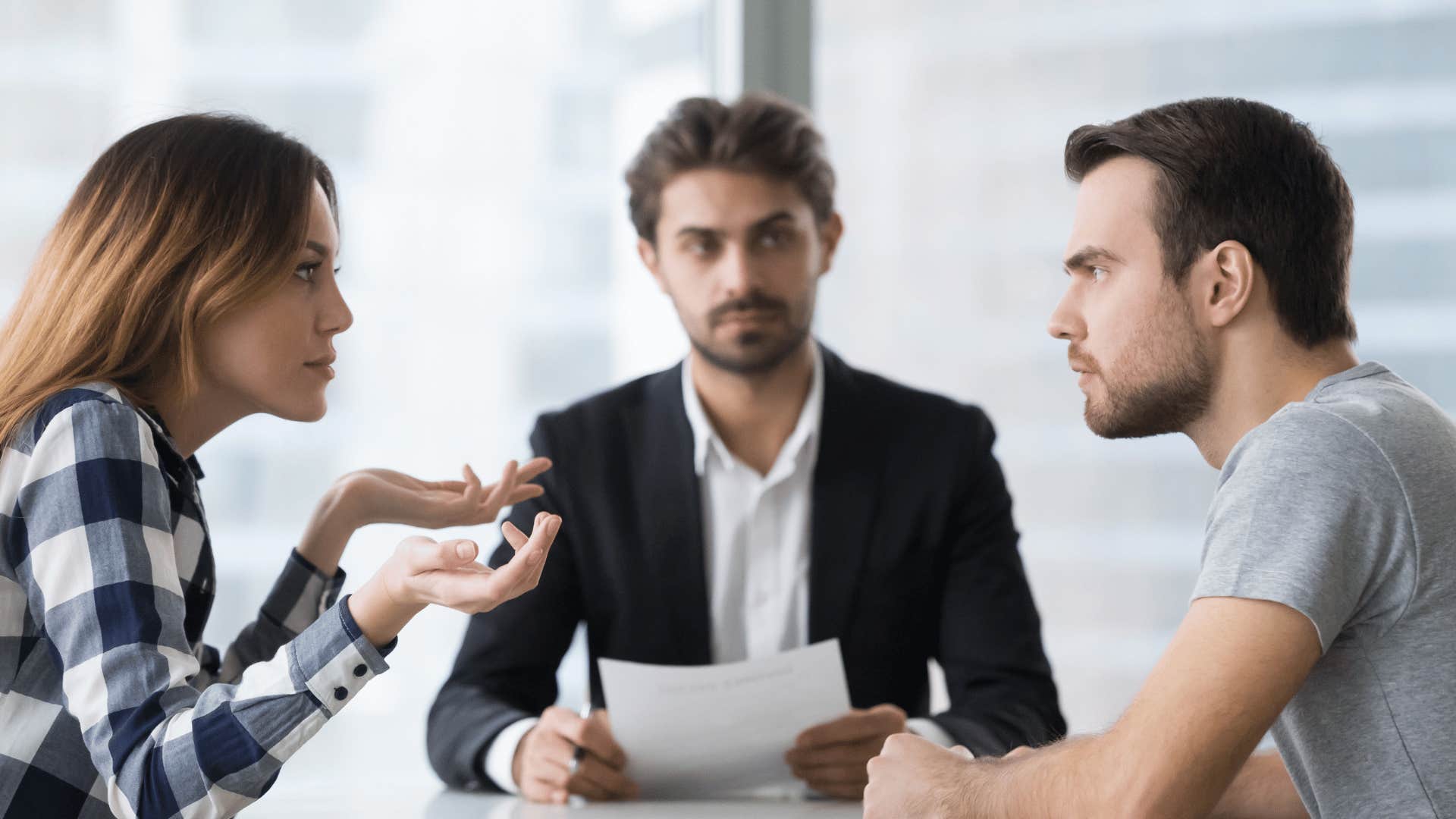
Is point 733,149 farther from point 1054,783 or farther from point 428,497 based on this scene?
point 1054,783

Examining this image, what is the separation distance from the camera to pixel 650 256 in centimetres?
227

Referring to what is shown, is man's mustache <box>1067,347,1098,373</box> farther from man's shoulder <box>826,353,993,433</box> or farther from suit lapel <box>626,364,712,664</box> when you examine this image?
suit lapel <box>626,364,712,664</box>

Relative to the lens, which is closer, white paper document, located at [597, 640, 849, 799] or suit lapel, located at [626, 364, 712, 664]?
white paper document, located at [597, 640, 849, 799]

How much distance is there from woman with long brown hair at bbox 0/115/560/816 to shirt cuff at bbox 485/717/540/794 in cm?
44

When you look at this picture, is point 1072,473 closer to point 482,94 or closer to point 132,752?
point 482,94

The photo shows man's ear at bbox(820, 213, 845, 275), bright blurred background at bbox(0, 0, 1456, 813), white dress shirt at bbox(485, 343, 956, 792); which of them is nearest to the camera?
white dress shirt at bbox(485, 343, 956, 792)

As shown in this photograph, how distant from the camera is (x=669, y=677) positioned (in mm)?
1557

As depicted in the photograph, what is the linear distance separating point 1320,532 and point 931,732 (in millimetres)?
801

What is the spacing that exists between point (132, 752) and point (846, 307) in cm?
209

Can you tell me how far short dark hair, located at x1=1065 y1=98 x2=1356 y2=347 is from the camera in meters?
1.32

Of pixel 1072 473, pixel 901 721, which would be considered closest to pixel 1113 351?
pixel 901 721

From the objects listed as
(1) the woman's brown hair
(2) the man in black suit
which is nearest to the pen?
(2) the man in black suit

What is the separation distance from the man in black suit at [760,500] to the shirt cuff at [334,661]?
0.83m

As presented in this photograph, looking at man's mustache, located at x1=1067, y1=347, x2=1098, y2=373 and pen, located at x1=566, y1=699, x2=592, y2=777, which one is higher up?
man's mustache, located at x1=1067, y1=347, x2=1098, y2=373
